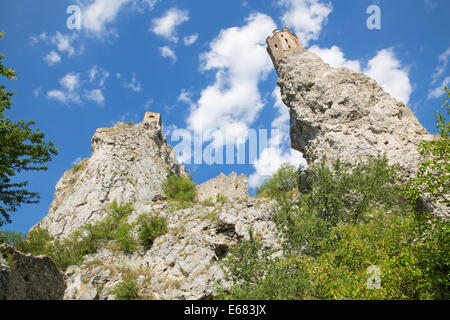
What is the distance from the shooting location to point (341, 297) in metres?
10.6

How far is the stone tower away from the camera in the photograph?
39125 millimetres

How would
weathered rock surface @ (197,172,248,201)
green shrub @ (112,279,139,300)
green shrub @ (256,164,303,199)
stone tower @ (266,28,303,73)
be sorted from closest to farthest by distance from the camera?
green shrub @ (112,279,139,300) < green shrub @ (256,164,303,199) < weathered rock surface @ (197,172,248,201) < stone tower @ (266,28,303,73)

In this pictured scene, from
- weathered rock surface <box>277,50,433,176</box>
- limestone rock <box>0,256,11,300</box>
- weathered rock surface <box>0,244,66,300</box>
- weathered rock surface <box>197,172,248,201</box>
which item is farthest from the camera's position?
weathered rock surface <box>197,172,248,201</box>

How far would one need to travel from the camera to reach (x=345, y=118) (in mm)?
24875

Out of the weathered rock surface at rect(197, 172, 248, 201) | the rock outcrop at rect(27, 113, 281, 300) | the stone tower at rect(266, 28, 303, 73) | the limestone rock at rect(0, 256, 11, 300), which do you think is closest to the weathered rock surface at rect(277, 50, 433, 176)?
the stone tower at rect(266, 28, 303, 73)

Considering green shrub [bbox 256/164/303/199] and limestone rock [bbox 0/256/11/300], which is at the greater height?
green shrub [bbox 256/164/303/199]

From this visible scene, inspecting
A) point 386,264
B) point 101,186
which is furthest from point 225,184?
point 386,264

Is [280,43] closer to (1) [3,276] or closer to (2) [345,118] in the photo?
(2) [345,118]

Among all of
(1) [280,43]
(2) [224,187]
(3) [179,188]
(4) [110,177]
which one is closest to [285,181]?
(2) [224,187]

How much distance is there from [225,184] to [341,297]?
25.6 meters

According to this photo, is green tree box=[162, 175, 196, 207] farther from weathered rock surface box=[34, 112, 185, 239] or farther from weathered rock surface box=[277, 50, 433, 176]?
weathered rock surface box=[277, 50, 433, 176]

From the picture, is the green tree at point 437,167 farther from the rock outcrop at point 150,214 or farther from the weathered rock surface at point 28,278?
the weathered rock surface at point 28,278

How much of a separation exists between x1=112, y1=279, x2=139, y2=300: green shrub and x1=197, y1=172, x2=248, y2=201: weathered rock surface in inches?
661

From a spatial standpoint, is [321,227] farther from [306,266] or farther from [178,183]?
[178,183]
